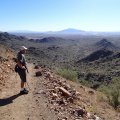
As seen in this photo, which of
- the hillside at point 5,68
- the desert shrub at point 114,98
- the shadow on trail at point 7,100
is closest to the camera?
the shadow on trail at point 7,100

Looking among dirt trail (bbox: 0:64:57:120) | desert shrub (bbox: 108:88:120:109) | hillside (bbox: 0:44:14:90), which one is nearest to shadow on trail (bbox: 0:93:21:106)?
dirt trail (bbox: 0:64:57:120)

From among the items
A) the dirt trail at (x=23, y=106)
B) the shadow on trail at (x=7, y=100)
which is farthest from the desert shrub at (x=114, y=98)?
the shadow on trail at (x=7, y=100)

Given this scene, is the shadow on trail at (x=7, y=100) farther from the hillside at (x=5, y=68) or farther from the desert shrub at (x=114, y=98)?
the desert shrub at (x=114, y=98)

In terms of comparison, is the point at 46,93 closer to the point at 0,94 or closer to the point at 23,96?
the point at 23,96

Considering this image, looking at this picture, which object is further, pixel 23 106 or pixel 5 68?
pixel 5 68

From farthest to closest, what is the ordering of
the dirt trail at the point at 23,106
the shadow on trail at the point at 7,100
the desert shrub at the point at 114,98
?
the desert shrub at the point at 114,98
the shadow on trail at the point at 7,100
the dirt trail at the point at 23,106

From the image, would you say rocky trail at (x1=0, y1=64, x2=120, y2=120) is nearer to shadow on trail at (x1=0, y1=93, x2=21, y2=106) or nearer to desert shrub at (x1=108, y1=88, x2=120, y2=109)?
shadow on trail at (x1=0, y1=93, x2=21, y2=106)

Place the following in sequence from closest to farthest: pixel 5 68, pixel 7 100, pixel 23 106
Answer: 1. pixel 23 106
2. pixel 7 100
3. pixel 5 68

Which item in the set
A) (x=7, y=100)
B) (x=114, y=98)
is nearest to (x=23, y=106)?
(x=7, y=100)

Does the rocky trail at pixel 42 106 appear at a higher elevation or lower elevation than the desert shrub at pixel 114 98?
higher

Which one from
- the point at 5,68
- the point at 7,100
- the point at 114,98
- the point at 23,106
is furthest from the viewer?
the point at 5,68

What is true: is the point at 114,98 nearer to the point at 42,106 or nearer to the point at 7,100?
the point at 42,106

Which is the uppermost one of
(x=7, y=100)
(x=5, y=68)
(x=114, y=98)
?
(x=7, y=100)

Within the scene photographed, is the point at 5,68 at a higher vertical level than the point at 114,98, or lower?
higher
